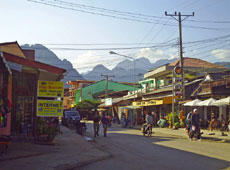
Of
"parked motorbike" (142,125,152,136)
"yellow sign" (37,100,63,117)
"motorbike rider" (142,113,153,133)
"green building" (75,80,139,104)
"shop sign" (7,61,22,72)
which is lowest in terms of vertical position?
"parked motorbike" (142,125,152,136)

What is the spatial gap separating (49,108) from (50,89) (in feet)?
2.98

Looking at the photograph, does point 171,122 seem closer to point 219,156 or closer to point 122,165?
point 219,156

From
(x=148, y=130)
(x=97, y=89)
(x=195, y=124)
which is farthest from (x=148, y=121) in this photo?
(x=97, y=89)

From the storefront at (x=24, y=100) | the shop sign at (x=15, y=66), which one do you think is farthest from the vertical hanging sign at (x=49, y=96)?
the shop sign at (x=15, y=66)

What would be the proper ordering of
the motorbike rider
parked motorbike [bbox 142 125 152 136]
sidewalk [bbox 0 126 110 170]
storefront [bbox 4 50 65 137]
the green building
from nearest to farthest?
sidewalk [bbox 0 126 110 170] < storefront [bbox 4 50 65 137] < the motorbike rider < parked motorbike [bbox 142 125 152 136] < the green building

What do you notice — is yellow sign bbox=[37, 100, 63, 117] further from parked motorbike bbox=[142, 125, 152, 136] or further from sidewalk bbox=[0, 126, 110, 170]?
parked motorbike bbox=[142, 125, 152, 136]

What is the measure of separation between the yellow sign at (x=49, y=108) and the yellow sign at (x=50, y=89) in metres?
0.39

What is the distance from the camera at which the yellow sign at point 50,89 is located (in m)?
14.4

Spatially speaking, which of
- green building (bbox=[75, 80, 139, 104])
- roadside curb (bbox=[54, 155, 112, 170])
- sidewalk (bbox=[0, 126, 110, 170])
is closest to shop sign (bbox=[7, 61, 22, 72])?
sidewalk (bbox=[0, 126, 110, 170])

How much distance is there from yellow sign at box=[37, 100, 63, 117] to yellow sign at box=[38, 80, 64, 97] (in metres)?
0.39

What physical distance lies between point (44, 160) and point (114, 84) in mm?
71952

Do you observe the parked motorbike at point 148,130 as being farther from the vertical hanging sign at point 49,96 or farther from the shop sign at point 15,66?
the shop sign at point 15,66

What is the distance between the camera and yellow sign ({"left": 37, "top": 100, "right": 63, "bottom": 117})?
14.5 m

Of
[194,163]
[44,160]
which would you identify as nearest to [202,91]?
[194,163]
